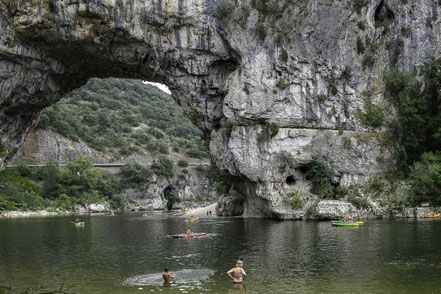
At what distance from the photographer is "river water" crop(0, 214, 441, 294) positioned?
45.1 ft

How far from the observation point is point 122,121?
111 metres

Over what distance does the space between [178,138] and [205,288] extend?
104314mm

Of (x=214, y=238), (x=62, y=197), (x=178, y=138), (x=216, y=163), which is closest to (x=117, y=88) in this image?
(x=178, y=138)

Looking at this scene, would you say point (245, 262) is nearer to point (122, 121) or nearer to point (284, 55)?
point (284, 55)

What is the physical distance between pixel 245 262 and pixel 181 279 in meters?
3.82

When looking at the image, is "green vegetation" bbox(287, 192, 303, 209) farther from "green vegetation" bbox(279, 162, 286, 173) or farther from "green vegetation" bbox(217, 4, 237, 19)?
"green vegetation" bbox(217, 4, 237, 19)

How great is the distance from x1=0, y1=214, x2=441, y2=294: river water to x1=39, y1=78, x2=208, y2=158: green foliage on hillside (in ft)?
206

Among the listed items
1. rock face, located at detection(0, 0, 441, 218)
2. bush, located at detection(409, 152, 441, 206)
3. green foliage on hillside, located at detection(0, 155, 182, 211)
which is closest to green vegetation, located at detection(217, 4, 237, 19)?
rock face, located at detection(0, 0, 441, 218)

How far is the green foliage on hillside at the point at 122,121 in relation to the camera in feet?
303

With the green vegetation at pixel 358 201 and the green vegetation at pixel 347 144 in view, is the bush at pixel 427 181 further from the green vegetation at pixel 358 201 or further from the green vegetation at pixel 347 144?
the green vegetation at pixel 347 144

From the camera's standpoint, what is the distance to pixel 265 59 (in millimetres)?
40781

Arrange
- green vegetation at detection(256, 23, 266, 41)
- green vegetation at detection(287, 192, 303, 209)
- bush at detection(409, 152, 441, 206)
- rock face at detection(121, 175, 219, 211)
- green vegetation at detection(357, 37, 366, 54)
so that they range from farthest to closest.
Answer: rock face at detection(121, 175, 219, 211) → green vegetation at detection(357, 37, 366, 54) → green vegetation at detection(256, 23, 266, 41) → green vegetation at detection(287, 192, 303, 209) → bush at detection(409, 152, 441, 206)

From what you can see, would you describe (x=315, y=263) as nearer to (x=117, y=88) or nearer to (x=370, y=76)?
(x=370, y=76)

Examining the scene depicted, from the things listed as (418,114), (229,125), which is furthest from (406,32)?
(229,125)
